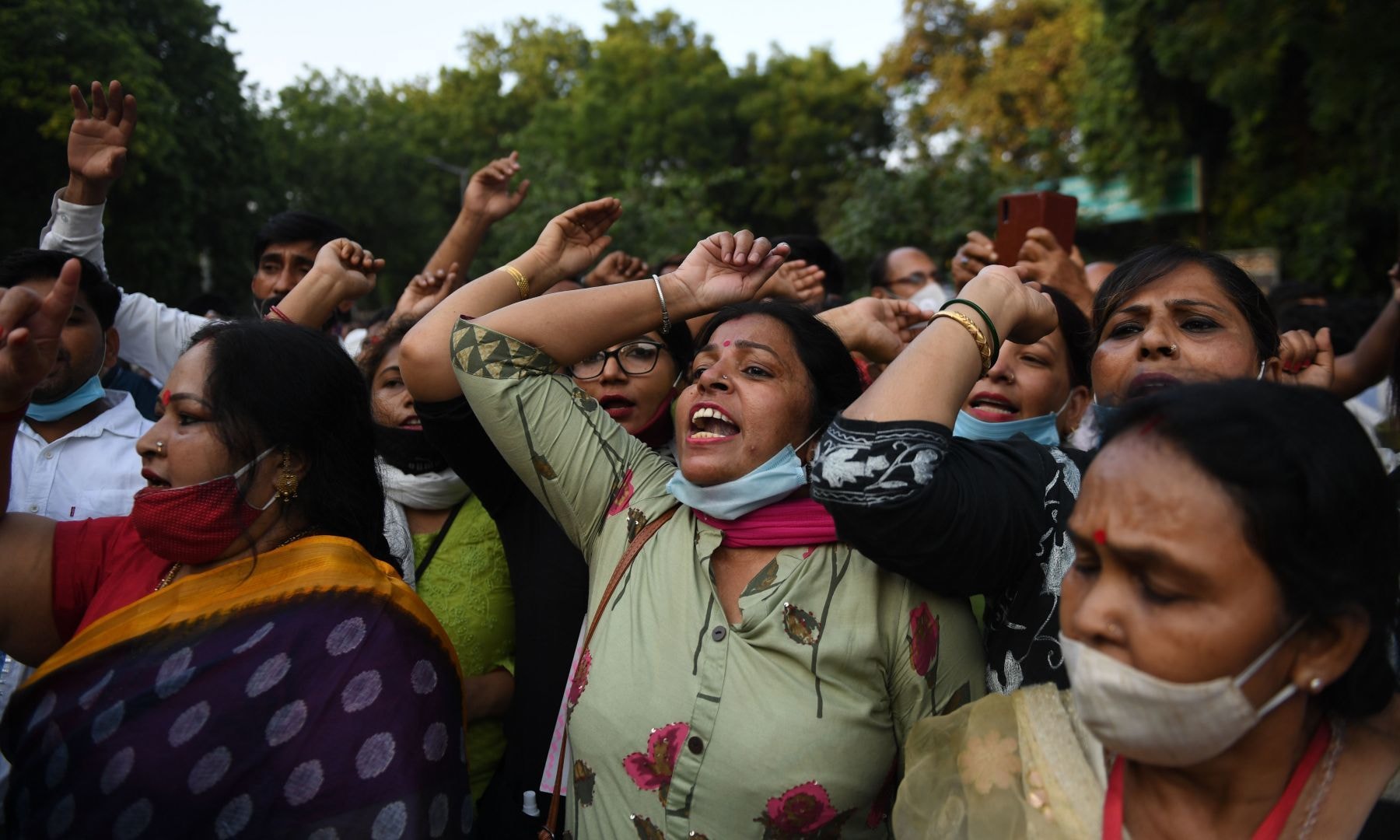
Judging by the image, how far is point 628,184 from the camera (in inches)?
624

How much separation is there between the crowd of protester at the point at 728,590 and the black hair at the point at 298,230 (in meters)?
2.04

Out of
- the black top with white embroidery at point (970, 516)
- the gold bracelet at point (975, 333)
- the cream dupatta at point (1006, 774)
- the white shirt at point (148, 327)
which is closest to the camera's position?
the cream dupatta at point (1006, 774)

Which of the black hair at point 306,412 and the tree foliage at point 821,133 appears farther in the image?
the tree foliage at point 821,133

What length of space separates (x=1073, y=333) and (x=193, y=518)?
2397 millimetres

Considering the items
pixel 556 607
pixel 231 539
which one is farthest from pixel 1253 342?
pixel 231 539

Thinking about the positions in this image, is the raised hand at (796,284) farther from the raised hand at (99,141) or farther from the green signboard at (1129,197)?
the green signboard at (1129,197)

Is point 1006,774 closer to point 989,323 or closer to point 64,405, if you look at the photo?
point 989,323

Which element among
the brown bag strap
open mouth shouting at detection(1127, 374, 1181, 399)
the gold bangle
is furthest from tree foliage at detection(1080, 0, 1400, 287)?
the brown bag strap

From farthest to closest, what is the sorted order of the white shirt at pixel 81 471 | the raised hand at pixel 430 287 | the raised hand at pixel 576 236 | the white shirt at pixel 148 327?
the raised hand at pixel 430 287 < the white shirt at pixel 148 327 < the white shirt at pixel 81 471 < the raised hand at pixel 576 236

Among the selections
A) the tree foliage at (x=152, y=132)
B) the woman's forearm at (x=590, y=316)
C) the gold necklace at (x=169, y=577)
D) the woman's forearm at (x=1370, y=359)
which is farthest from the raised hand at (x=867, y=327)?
the tree foliage at (x=152, y=132)

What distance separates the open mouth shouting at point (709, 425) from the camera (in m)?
2.28

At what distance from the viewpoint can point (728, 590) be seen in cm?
216

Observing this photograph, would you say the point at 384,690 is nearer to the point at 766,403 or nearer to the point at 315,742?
the point at 315,742

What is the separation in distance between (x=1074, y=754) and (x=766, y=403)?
100cm
